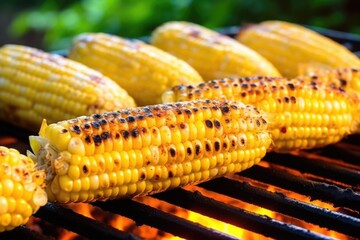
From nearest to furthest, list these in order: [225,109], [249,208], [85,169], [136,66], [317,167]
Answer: [85,169] < [225,109] < [249,208] < [317,167] < [136,66]

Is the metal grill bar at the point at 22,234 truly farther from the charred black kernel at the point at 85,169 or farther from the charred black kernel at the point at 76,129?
the charred black kernel at the point at 76,129

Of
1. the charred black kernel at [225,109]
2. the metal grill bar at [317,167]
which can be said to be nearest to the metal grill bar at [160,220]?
the charred black kernel at [225,109]

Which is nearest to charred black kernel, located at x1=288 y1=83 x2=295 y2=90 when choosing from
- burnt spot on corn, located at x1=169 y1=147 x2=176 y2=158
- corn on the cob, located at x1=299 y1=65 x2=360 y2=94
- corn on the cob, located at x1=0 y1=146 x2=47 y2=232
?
corn on the cob, located at x1=299 y1=65 x2=360 y2=94

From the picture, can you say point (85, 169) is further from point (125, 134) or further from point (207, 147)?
point (207, 147)

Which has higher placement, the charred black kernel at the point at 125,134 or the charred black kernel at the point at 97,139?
the charred black kernel at the point at 125,134

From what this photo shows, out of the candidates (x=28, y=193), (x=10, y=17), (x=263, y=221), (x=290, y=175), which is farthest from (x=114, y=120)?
(x=10, y=17)

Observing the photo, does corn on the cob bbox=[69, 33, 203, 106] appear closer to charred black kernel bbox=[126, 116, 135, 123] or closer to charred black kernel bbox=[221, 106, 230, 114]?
charred black kernel bbox=[221, 106, 230, 114]

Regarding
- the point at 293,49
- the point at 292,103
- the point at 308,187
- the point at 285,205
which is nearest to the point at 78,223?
the point at 285,205
